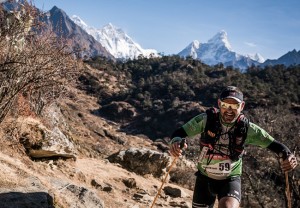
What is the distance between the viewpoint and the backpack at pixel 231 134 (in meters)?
4.27

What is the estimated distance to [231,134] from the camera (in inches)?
169

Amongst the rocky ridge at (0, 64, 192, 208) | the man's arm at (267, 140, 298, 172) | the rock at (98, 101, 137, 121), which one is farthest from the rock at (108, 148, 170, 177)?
the rock at (98, 101, 137, 121)

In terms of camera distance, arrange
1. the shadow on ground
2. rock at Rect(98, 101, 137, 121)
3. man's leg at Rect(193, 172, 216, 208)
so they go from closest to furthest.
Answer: man's leg at Rect(193, 172, 216, 208), the shadow on ground, rock at Rect(98, 101, 137, 121)

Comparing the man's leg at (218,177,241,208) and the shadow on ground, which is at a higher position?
the man's leg at (218,177,241,208)

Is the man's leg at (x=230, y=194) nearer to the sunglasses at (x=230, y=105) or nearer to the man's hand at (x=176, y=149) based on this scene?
the man's hand at (x=176, y=149)

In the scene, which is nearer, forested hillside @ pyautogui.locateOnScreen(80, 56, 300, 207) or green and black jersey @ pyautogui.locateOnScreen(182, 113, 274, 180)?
green and black jersey @ pyautogui.locateOnScreen(182, 113, 274, 180)

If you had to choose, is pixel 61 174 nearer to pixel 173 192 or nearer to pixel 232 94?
pixel 173 192

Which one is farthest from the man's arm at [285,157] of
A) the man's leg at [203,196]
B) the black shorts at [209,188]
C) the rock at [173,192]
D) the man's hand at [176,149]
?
the rock at [173,192]

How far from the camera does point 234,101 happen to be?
421cm

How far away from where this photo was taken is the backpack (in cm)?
427

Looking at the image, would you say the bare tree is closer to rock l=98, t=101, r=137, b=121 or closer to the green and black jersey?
the green and black jersey

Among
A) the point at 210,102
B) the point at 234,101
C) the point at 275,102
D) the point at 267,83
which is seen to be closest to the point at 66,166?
the point at 234,101

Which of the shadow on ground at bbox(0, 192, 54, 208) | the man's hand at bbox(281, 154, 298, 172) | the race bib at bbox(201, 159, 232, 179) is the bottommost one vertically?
the shadow on ground at bbox(0, 192, 54, 208)

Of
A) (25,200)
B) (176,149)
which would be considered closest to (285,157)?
(176,149)
